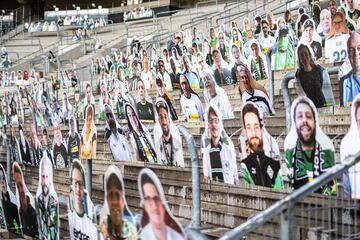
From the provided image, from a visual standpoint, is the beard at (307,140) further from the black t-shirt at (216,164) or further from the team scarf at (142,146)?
the team scarf at (142,146)

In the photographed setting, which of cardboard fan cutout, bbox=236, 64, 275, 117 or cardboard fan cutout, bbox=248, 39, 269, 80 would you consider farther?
cardboard fan cutout, bbox=248, 39, 269, 80

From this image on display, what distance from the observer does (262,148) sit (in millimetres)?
4543

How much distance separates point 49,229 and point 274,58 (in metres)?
4.46

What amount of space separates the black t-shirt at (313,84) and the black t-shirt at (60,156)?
10.6 feet

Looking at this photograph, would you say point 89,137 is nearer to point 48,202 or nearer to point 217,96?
point 48,202

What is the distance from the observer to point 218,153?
4945mm

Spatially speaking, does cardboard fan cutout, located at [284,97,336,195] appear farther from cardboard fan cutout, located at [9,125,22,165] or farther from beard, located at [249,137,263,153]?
cardboard fan cutout, located at [9,125,22,165]

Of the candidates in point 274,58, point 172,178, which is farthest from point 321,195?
point 274,58

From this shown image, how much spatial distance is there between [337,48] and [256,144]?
10.1ft

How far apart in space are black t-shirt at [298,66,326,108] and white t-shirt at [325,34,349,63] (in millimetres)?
2228

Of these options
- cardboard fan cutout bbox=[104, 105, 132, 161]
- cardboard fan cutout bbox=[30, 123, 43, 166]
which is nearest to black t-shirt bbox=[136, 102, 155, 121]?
cardboard fan cutout bbox=[104, 105, 132, 161]

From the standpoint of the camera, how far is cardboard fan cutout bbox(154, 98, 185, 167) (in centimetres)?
538

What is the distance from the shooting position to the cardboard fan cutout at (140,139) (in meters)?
5.76

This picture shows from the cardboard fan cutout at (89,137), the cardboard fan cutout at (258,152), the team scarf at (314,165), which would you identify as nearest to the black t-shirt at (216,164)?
the cardboard fan cutout at (258,152)
